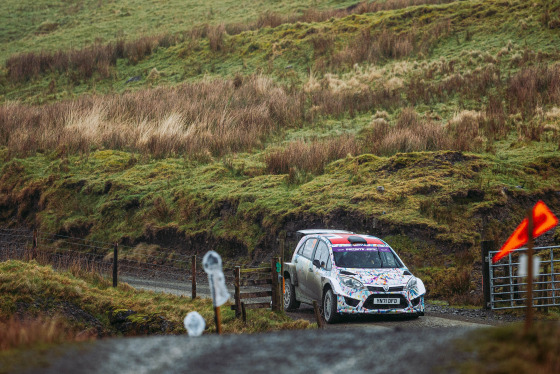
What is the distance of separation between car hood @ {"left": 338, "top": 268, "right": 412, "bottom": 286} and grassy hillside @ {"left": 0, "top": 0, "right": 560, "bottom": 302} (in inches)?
118

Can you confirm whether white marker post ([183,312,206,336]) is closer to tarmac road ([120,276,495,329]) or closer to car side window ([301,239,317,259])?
tarmac road ([120,276,495,329])

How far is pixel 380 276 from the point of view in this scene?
43.8 ft

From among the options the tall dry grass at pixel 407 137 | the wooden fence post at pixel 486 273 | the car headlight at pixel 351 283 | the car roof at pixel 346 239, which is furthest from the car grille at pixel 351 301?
the tall dry grass at pixel 407 137

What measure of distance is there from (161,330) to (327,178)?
1021 centimetres

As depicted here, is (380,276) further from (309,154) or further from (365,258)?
(309,154)

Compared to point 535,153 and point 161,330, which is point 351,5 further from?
point 161,330

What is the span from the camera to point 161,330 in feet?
45.1

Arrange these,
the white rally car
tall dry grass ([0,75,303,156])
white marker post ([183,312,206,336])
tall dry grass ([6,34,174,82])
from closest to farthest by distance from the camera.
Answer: white marker post ([183,312,206,336]) < the white rally car < tall dry grass ([0,75,303,156]) < tall dry grass ([6,34,174,82])

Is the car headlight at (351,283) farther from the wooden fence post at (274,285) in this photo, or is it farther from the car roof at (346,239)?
the wooden fence post at (274,285)

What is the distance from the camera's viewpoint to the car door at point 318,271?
1388cm

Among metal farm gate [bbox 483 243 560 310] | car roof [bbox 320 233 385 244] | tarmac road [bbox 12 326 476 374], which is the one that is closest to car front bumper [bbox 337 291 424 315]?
car roof [bbox 320 233 385 244]

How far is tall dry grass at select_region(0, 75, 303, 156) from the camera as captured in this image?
28.2 metres

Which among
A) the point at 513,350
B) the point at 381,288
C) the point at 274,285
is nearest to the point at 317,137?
the point at 274,285

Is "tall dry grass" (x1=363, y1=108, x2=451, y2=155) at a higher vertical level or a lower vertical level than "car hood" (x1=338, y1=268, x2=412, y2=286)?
higher
